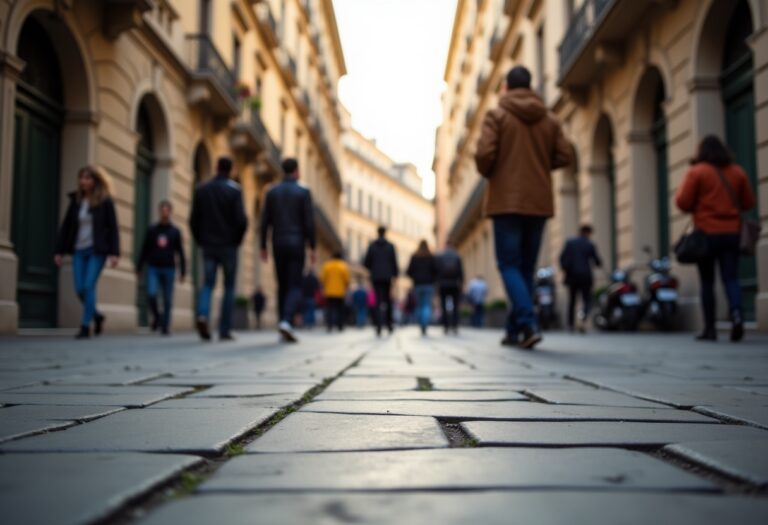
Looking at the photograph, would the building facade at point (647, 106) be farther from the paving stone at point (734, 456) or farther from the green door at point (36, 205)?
the green door at point (36, 205)

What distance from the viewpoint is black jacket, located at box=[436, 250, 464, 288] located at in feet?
41.9

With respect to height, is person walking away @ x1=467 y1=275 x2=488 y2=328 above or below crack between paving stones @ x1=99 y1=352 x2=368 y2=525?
above

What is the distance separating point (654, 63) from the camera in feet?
38.8

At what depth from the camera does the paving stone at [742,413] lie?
6.95ft

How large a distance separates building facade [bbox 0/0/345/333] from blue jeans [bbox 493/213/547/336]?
5.21 m

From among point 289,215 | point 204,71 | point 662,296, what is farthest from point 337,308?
point 289,215

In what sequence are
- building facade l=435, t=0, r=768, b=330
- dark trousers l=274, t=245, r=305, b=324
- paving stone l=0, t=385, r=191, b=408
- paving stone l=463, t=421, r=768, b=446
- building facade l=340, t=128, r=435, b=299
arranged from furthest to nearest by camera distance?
building facade l=340, t=128, r=435, b=299 → building facade l=435, t=0, r=768, b=330 → dark trousers l=274, t=245, r=305, b=324 → paving stone l=0, t=385, r=191, b=408 → paving stone l=463, t=421, r=768, b=446

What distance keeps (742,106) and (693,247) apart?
3.33 metres

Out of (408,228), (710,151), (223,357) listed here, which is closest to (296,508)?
(223,357)

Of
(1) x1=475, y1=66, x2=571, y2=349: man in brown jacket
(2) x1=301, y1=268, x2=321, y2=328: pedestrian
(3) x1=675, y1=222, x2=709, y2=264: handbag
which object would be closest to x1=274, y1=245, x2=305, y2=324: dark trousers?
(1) x1=475, y1=66, x2=571, y2=349: man in brown jacket

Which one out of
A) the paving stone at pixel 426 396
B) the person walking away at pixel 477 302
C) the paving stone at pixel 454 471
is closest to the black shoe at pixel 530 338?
the paving stone at pixel 426 396

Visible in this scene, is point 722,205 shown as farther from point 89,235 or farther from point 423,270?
point 89,235

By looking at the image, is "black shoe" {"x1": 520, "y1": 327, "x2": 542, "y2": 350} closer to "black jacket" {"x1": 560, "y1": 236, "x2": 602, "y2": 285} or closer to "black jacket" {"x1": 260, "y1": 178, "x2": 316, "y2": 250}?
"black jacket" {"x1": 260, "y1": 178, "x2": 316, "y2": 250}

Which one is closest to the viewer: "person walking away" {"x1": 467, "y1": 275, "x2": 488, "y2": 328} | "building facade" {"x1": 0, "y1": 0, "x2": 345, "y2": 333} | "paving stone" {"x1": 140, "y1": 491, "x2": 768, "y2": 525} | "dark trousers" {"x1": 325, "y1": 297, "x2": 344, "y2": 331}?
"paving stone" {"x1": 140, "y1": 491, "x2": 768, "y2": 525}
